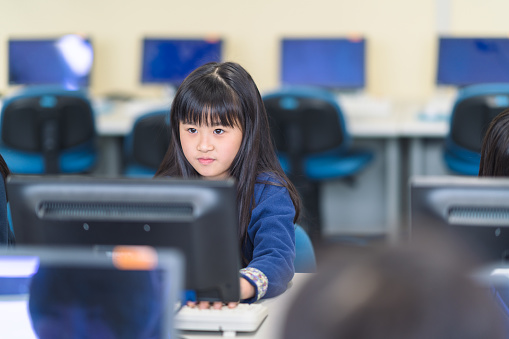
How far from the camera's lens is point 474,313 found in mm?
545

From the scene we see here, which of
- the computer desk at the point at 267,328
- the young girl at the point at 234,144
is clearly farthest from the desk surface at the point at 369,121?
the computer desk at the point at 267,328

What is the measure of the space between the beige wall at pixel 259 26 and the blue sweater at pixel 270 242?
2723 mm

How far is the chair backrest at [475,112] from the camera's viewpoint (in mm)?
3033

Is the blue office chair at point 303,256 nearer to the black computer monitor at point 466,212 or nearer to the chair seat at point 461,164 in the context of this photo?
the black computer monitor at point 466,212

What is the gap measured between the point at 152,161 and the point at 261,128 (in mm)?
1687

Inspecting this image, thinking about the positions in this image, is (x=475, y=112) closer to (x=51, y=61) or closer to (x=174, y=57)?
(x=174, y=57)

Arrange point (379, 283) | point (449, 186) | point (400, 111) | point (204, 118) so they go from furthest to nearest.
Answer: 1. point (400, 111)
2. point (204, 118)
3. point (449, 186)
4. point (379, 283)

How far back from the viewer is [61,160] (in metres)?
3.44

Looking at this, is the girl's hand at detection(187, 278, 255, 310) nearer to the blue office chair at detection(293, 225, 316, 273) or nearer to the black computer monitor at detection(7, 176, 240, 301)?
the black computer monitor at detection(7, 176, 240, 301)

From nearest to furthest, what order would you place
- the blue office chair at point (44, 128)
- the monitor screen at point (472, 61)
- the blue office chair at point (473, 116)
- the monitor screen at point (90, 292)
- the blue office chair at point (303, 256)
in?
the monitor screen at point (90, 292) < the blue office chair at point (303, 256) < the blue office chair at point (473, 116) < the blue office chair at point (44, 128) < the monitor screen at point (472, 61)

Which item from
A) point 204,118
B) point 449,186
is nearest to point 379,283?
point 449,186

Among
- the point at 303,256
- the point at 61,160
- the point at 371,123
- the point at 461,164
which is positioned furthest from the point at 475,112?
the point at 61,160

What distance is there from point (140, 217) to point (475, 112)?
2.37 metres

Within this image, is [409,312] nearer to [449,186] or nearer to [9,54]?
[449,186]
